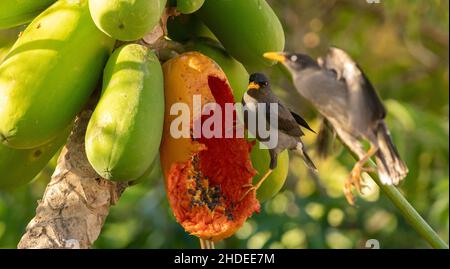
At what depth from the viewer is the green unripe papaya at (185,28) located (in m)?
1.95

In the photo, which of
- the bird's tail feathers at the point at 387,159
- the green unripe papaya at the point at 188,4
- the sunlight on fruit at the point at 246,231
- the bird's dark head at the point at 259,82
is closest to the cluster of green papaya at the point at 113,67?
the green unripe papaya at the point at 188,4

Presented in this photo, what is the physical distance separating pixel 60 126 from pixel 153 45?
275mm

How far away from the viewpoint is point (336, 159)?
4.06 metres

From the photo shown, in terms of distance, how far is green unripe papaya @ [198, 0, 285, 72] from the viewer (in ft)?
5.45

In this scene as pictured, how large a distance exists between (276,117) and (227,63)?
0.76 metres

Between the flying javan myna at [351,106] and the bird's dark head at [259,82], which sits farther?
the bird's dark head at [259,82]

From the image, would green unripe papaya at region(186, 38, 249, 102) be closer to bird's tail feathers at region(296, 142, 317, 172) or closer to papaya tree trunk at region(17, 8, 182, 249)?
papaya tree trunk at region(17, 8, 182, 249)

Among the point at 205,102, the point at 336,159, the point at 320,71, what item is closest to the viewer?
the point at 320,71

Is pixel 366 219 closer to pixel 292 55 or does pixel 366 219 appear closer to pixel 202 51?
pixel 202 51

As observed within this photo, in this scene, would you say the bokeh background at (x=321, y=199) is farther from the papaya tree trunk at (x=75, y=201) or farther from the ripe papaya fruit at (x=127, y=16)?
the ripe papaya fruit at (x=127, y=16)

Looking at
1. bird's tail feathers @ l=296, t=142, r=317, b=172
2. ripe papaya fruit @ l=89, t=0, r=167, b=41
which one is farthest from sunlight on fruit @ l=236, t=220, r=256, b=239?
bird's tail feathers @ l=296, t=142, r=317, b=172

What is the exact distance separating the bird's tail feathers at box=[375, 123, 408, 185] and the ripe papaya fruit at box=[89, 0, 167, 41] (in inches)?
25.4

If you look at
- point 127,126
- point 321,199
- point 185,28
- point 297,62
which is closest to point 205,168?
point 127,126
